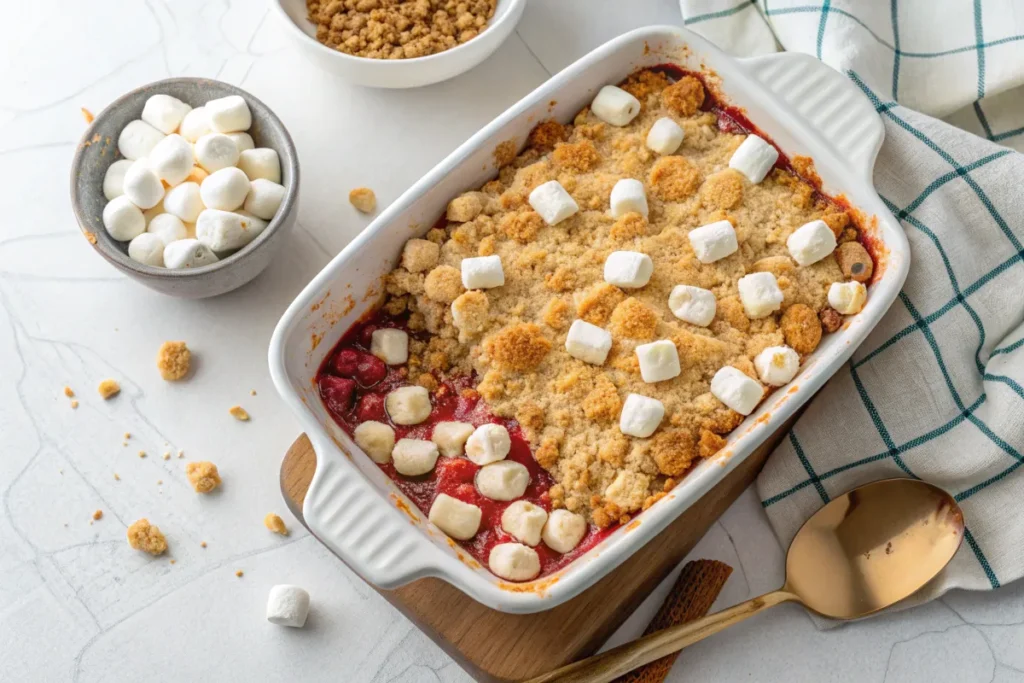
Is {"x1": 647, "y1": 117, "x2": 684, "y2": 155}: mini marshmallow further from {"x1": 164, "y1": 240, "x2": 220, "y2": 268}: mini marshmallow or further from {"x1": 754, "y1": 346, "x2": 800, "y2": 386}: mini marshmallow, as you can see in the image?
{"x1": 164, "y1": 240, "x2": 220, "y2": 268}: mini marshmallow

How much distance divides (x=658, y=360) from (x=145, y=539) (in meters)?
0.90

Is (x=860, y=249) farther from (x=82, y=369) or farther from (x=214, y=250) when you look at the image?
(x=82, y=369)

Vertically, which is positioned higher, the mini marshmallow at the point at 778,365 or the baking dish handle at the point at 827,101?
the baking dish handle at the point at 827,101

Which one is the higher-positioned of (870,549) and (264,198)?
(264,198)

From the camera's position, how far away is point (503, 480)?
150 cm

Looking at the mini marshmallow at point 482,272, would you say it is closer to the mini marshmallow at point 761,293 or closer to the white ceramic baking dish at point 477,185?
the white ceramic baking dish at point 477,185

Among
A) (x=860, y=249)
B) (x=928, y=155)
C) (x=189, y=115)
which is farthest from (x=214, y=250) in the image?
(x=928, y=155)

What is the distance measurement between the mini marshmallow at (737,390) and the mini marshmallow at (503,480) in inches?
12.8

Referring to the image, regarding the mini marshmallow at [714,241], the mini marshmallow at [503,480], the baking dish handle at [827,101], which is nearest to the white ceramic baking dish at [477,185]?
the baking dish handle at [827,101]

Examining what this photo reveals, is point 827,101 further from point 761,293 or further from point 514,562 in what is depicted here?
point 514,562

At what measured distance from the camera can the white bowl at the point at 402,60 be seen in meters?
1.74

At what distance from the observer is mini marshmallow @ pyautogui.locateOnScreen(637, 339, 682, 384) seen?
1486mm

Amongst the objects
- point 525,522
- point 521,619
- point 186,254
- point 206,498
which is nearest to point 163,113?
point 186,254

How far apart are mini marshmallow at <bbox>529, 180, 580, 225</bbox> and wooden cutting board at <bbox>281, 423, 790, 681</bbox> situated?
0.53m
